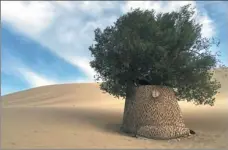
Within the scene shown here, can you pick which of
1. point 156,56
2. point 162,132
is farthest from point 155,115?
point 156,56

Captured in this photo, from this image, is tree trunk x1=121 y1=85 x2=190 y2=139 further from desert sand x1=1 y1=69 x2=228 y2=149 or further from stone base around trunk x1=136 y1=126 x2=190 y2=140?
desert sand x1=1 y1=69 x2=228 y2=149

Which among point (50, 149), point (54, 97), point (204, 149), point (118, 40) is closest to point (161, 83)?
point (118, 40)

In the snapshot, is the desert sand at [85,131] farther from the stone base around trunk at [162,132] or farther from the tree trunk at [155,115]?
the tree trunk at [155,115]

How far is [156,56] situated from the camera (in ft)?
53.0

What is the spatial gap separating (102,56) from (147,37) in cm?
235

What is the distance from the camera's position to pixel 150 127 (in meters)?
15.6

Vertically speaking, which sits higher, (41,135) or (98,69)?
(98,69)

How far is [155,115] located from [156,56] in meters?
2.51

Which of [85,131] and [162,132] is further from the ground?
[162,132]

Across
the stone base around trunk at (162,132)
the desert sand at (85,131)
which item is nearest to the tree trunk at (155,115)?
the stone base around trunk at (162,132)

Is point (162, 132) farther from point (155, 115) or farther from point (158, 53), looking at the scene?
point (158, 53)

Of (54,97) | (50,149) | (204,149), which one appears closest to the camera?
(50,149)

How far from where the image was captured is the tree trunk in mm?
15469

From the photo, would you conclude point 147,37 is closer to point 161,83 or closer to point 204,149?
point 161,83
